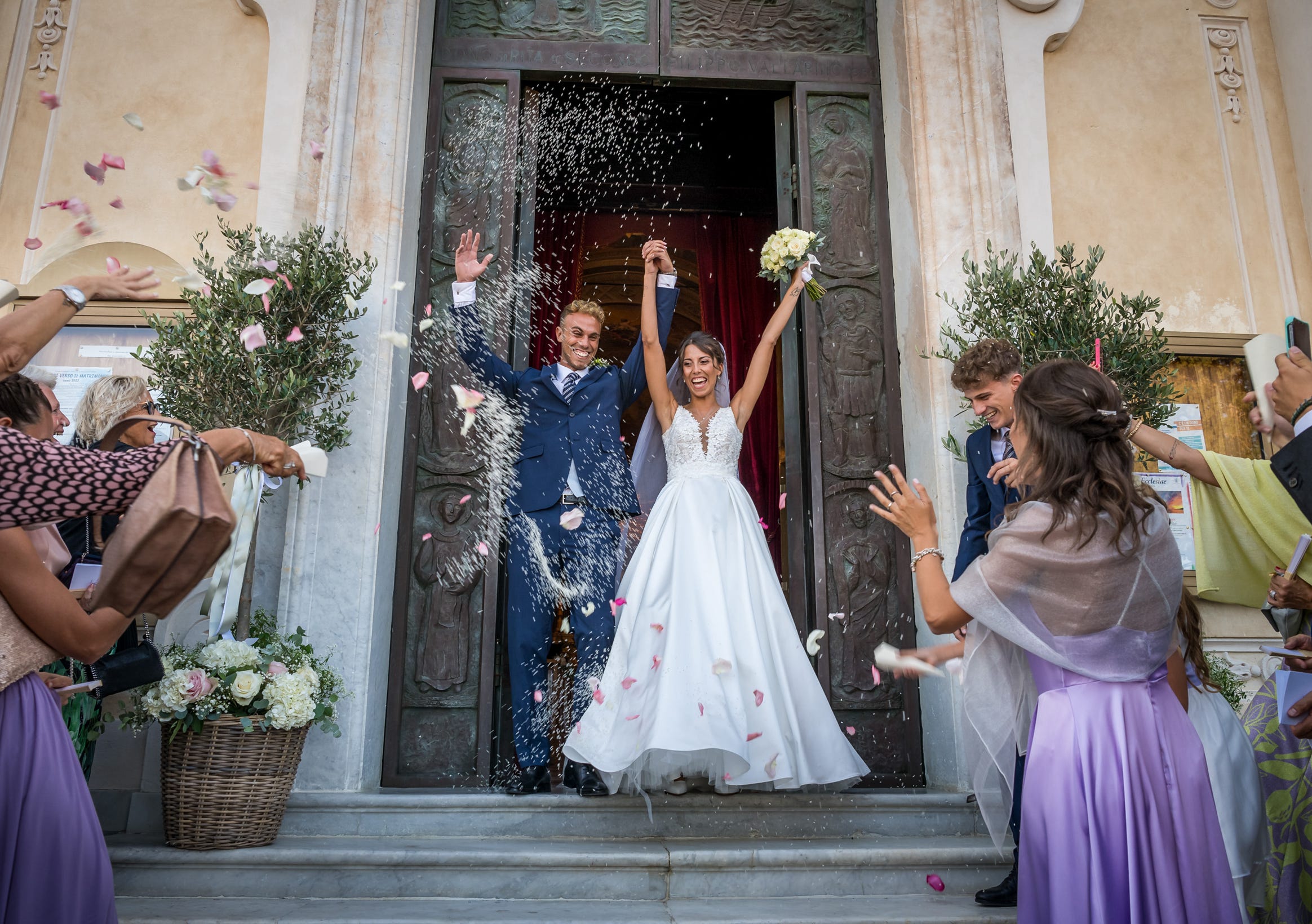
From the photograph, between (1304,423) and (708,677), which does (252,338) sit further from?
(1304,423)

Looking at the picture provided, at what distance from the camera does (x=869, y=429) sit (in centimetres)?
568

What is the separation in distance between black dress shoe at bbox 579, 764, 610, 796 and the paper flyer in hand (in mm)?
3325

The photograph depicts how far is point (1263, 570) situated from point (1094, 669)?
152cm

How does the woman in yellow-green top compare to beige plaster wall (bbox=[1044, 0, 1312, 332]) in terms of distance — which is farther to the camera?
beige plaster wall (bbox=[1044, 0, 1312, 332])

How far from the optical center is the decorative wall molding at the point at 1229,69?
6.21m

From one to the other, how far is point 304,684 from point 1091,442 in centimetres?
293

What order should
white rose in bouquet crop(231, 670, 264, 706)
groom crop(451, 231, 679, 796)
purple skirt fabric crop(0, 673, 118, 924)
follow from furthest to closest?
1. groom crop(451, 231, 679, 796)
2. white rose in bouquet crop(231, 670, 264, 706)
3. purple skirt fabric crop(0, 673, 118, 924)

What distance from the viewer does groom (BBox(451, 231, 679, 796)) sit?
4.69m

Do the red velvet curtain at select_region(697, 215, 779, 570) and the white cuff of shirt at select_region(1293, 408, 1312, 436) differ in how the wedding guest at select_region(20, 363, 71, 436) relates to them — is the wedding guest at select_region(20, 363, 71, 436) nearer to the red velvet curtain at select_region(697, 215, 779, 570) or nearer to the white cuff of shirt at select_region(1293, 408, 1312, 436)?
the white cuff of shirt at select_region(1293, 408, 1312, 436)

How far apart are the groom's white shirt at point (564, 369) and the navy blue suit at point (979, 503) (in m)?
1.67

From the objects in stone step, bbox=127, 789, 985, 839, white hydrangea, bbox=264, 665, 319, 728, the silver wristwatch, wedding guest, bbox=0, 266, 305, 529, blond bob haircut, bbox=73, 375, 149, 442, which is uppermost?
blond bob haircut, bbox=73, 375, 149, 442

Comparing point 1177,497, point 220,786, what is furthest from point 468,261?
point 1177,497

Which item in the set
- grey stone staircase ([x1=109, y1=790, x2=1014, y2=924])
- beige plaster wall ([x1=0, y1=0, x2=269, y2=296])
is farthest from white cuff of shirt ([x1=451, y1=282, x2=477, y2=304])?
grey stone staircase ([x1=109, y1=790, x2=1014, y2=924])

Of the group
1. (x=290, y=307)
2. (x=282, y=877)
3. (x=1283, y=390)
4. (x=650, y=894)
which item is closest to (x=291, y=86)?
(x=290, y=307)
